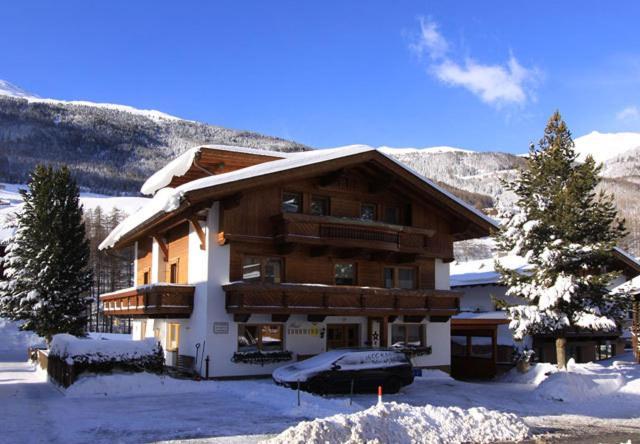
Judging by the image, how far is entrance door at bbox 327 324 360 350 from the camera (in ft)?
91.7

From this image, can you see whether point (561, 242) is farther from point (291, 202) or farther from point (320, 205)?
point (291, 202)

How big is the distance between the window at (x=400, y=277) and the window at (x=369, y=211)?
237cm

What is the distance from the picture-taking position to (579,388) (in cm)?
2478

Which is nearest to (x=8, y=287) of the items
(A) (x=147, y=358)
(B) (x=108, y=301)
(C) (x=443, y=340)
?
(B) (x=108, y=301)

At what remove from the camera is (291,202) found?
27359 millimetres

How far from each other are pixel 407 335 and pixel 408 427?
15.0 metres

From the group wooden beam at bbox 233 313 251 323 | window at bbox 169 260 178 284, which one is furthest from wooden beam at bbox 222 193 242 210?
window at bbox 169 260 178 284

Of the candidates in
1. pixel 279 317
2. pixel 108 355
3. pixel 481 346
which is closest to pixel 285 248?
pixel 279 317

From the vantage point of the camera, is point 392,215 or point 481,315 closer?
point 392,215

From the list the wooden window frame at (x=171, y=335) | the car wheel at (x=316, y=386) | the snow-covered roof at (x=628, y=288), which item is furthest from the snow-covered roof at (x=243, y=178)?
the car wheel at (x=316, y=386)

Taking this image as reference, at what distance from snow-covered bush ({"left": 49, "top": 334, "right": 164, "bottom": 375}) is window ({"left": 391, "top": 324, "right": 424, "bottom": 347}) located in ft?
35.6

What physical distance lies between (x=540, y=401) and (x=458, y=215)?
948 centimetres

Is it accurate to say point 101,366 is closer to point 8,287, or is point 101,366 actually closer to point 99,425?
point 99,425

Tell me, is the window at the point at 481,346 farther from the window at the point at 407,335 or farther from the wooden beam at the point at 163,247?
the wooden beam at the point at 163,247
